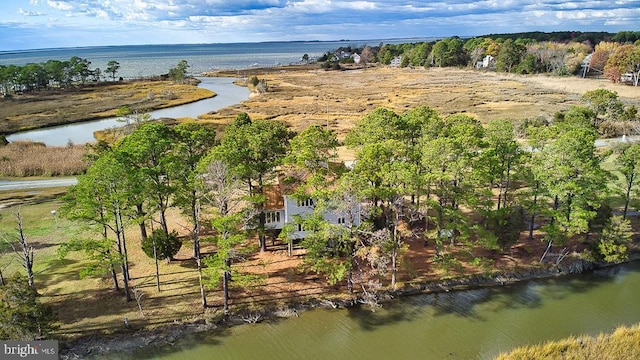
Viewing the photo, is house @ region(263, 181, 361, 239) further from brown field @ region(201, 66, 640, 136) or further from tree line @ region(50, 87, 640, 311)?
brown field @ region(201, 66, 640, 136)

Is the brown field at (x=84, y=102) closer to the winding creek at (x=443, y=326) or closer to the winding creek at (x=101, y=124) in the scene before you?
the winding creek at (x=101, y=124)

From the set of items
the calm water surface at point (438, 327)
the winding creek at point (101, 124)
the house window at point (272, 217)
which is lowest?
the calm water surface at point (438, 327)

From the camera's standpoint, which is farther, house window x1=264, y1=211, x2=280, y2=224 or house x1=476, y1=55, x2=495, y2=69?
house x1=476, y1=55, x2=495, y2=69

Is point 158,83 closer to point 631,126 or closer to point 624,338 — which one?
point 631,126

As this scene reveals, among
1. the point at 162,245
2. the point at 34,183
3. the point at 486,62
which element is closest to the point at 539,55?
the point at 486,62

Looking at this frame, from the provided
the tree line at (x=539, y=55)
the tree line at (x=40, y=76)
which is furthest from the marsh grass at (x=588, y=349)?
the tree line at (x=40, y=76)

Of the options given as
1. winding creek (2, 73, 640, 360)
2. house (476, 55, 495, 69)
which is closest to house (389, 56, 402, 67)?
house (476, 55, 495, 69)

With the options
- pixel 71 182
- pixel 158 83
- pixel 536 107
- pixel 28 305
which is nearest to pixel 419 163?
pixel 28 305
